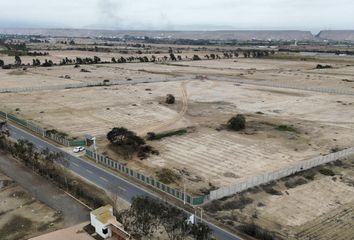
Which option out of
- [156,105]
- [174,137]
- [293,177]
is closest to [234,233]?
[293,177]

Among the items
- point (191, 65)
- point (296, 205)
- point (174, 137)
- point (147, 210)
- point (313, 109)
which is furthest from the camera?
point (191, 65)

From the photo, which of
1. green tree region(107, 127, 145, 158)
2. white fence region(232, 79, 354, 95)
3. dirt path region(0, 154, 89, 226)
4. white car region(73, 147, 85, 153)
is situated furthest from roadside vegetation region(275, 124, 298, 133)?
white fence region(232, 79, 354, 95)

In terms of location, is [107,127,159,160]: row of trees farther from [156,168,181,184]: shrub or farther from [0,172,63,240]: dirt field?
[0,172,63,240]: dirt field

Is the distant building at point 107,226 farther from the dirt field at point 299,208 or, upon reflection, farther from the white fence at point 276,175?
the white fence at point 276,175

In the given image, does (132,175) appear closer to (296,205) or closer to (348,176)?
(296,205)

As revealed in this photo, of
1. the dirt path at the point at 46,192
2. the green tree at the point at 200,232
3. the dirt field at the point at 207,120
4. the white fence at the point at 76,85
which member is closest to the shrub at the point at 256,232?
the green tree at the point at 200,232

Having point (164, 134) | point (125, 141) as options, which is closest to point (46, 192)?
point (125, 141)

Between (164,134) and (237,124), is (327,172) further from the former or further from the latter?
(164,134)
